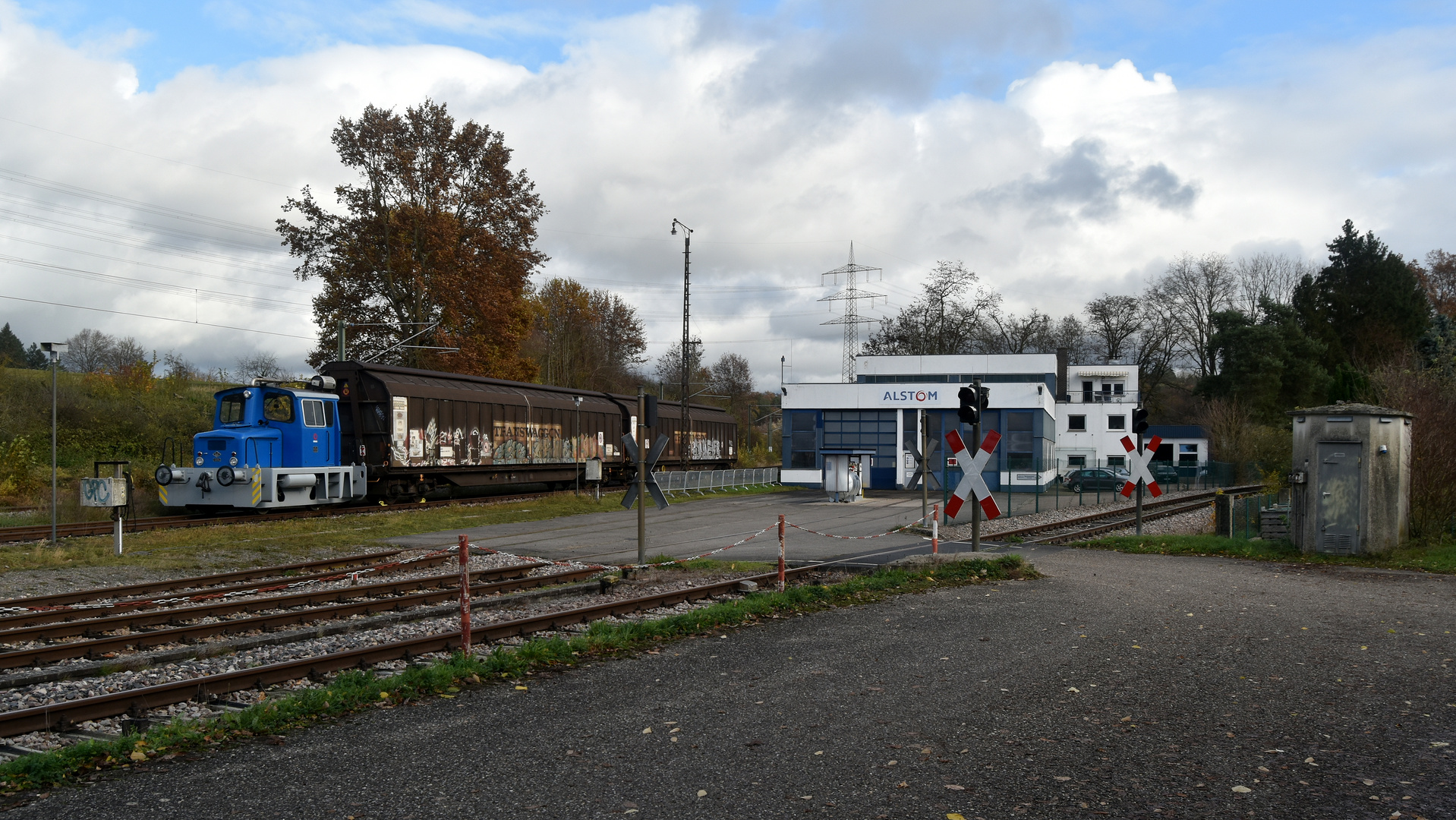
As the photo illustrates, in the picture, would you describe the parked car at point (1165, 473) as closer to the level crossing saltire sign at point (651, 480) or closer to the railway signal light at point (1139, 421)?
the railway signal light at point (1139, 421)

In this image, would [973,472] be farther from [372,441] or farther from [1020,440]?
[1020,440]

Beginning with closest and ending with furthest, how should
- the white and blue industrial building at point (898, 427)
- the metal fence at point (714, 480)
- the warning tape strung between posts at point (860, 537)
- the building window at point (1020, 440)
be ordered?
the warning tape strung between posts at point (860, 537), the metal fence at point (714, 480), the white and blue industrial building at point (898, 427), the building window at point (1020, 440)

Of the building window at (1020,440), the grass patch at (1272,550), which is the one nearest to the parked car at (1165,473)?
the building window at (1020,440)

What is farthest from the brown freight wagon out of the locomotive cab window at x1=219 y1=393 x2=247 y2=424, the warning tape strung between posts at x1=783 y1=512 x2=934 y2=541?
the warning tape strung between posts at x1=783 y1=512 x2=934 y2=541

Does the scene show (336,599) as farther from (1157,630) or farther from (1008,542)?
(1008,542)

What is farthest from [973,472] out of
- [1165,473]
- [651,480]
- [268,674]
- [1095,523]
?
[1165,473]

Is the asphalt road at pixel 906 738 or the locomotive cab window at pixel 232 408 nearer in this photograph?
the asphalt road at pixel 906 738

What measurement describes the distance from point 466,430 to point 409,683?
21.4 m

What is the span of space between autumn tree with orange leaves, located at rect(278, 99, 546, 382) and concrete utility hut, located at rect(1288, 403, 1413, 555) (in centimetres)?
2792

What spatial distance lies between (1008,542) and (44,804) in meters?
19.0

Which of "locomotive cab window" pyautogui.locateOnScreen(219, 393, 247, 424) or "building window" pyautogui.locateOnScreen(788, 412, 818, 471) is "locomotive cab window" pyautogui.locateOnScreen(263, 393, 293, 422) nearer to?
"locomotive cab window" pyautogui.locateOnScreen(219, 393, 247, 424)

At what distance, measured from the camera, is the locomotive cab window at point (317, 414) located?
2367 centimetres

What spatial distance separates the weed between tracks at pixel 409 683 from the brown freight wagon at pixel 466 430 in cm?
1104

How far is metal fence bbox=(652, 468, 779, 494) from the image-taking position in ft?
117
